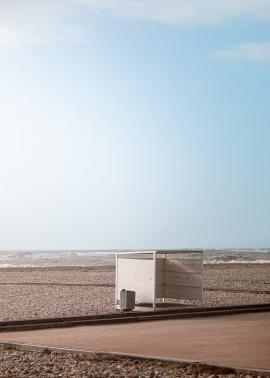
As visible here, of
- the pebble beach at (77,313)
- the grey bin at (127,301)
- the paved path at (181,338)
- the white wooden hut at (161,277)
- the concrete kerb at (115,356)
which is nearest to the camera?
the concrete kerb at (115,356)

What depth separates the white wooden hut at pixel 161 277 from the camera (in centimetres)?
1714

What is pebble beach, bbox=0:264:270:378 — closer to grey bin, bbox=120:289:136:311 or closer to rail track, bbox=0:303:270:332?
grey bin, bbox=120:289:136:311

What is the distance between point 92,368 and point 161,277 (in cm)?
835

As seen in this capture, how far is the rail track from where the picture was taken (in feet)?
44.4

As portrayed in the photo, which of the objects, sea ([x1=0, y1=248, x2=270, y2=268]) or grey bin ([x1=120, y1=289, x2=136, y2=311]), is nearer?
grey bin ([x1=120, y1=289, x2=136, y2=311])

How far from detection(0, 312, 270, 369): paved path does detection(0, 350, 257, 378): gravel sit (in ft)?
1.37

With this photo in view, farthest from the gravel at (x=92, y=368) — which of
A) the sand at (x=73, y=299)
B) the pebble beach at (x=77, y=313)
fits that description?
the sand at (x=73, y=299)

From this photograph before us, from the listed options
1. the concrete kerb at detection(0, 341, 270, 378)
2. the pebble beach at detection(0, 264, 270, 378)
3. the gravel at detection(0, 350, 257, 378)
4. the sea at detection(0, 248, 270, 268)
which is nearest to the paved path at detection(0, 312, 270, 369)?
the concrete kerb at detection(0, 341, 270, 378)

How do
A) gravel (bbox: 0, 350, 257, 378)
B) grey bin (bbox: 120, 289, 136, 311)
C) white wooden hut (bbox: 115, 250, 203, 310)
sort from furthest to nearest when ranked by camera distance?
1. white wooden hut (bbox: 115, 250, 203, 310)
2. grey bin (bbox: 120, 289, 136, 311)
3. gravel (bbox: 0, 350, 257, 378)

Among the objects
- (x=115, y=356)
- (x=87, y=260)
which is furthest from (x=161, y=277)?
(x=87, y=260)

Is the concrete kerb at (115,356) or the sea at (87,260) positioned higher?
the sea at (87,260)

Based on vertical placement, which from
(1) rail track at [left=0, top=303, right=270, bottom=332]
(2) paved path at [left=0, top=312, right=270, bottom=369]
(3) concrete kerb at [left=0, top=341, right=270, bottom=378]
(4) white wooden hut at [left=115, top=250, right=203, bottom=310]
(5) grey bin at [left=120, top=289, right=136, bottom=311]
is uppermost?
(4) white wooden hut at [left=115, top=250, right=203, bottom=310]

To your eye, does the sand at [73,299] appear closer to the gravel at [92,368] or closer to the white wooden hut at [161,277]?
the white wooden hut at [161,277]

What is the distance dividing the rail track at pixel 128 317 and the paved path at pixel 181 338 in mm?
342
